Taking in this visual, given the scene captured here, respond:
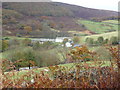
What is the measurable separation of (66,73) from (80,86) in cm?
43

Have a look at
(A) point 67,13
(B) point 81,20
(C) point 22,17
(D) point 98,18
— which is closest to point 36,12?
(C) point 22,17

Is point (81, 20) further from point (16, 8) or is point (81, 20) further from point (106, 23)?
point (16, 8)

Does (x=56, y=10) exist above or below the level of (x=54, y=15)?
above

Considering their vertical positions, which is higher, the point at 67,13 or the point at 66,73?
the point at 67,13

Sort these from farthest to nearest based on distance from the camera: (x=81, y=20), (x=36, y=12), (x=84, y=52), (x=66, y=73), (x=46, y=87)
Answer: (x=81, y=20) < (x=36, y=12) < (x=84, y=52) < (x=66, y=73) < (x=46, y=87)

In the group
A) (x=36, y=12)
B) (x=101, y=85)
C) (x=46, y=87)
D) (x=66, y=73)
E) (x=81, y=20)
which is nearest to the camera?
(x=46, y=87)

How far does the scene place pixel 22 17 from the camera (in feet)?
119

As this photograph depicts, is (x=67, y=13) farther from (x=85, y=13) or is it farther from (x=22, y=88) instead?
(x=22, y=88)

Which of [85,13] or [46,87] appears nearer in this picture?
[46,87]

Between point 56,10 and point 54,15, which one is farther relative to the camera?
point 56,10

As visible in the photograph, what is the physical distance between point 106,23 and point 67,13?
35.8 feet

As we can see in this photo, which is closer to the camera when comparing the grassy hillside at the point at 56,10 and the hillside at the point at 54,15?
the hillside at the point at 54,15

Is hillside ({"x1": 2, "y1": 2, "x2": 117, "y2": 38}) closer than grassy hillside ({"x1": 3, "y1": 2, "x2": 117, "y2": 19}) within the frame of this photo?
Yes

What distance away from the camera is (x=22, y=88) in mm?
1701
